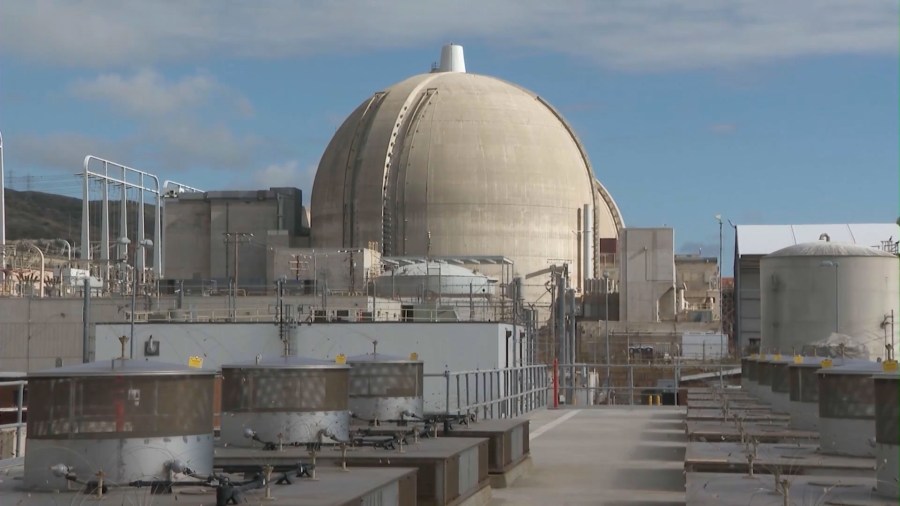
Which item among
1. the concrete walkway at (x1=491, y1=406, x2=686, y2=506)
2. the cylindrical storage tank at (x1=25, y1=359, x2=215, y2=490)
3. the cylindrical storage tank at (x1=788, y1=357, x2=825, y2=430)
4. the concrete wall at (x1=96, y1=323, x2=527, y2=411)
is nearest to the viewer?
the cylindrical storage tank at (x1=25, y1=359, x2=215, y2=490)

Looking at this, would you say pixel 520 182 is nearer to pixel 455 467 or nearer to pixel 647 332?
pixel 647 332

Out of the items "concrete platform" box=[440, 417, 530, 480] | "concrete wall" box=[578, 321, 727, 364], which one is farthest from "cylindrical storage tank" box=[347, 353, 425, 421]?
"concrete wall" box=[578, 321, 727, 364]

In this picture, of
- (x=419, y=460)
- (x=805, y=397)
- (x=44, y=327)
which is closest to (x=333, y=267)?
(x=44, y=327)

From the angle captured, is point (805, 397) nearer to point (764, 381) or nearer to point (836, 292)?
point (764, 381)

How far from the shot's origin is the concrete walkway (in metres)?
20.5

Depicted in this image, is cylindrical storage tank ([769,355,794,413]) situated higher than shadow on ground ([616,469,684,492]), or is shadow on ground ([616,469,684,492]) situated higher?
cylindrical storage tank ([769,355,794,413])

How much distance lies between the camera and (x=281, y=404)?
57.0 feet

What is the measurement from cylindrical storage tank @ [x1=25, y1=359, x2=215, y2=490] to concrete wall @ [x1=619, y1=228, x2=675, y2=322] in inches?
2939

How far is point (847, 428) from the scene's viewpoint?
56.5 ft

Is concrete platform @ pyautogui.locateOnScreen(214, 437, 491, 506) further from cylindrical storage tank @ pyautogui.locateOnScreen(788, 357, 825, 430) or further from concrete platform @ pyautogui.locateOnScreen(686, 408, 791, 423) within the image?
concrete platform @ pyautogui.locateOnScreen(686, 408, 791, 423)

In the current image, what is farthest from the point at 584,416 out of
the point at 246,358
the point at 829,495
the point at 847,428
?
the point at 829,495

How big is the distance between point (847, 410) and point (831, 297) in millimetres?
39567

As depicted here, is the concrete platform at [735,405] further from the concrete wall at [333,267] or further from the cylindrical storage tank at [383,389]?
the concrete wall at [333,267]

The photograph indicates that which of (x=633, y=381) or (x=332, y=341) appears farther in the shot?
(x=633, y=381)
